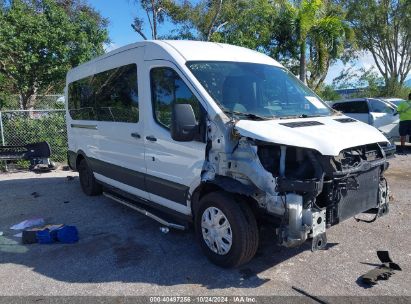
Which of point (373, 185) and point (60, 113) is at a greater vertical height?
point (60, 113)

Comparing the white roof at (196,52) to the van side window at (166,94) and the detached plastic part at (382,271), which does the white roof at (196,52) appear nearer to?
the van side window at (166,94)

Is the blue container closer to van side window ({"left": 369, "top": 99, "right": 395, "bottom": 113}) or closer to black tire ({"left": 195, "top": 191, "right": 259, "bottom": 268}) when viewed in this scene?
black tire ({"left": 195, "top": 191, "right": 259, "bottom": 268})

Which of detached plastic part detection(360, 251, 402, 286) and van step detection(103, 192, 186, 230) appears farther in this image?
van step detection(103, 192, 186, 230)

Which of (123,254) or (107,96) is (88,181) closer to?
(107,96)

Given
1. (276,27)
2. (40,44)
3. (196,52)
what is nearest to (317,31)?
(276,27)

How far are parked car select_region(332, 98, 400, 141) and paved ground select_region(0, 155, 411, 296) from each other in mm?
6975

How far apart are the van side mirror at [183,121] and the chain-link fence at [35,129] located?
343 inches

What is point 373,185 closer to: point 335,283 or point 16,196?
point 335,283

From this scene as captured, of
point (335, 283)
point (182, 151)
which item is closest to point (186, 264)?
point (182, 151)

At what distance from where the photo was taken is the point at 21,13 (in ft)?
39.5

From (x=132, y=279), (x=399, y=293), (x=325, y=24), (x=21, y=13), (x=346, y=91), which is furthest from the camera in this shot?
(x=346, y=91)

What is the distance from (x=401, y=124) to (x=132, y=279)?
10.7 m

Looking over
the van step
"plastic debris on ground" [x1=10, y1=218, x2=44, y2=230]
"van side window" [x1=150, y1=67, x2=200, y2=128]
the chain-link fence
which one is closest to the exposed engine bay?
"van side window" [x1=150, y1=67, x2=200, y2=128]

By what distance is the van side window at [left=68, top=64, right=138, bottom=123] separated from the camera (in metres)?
5.59
